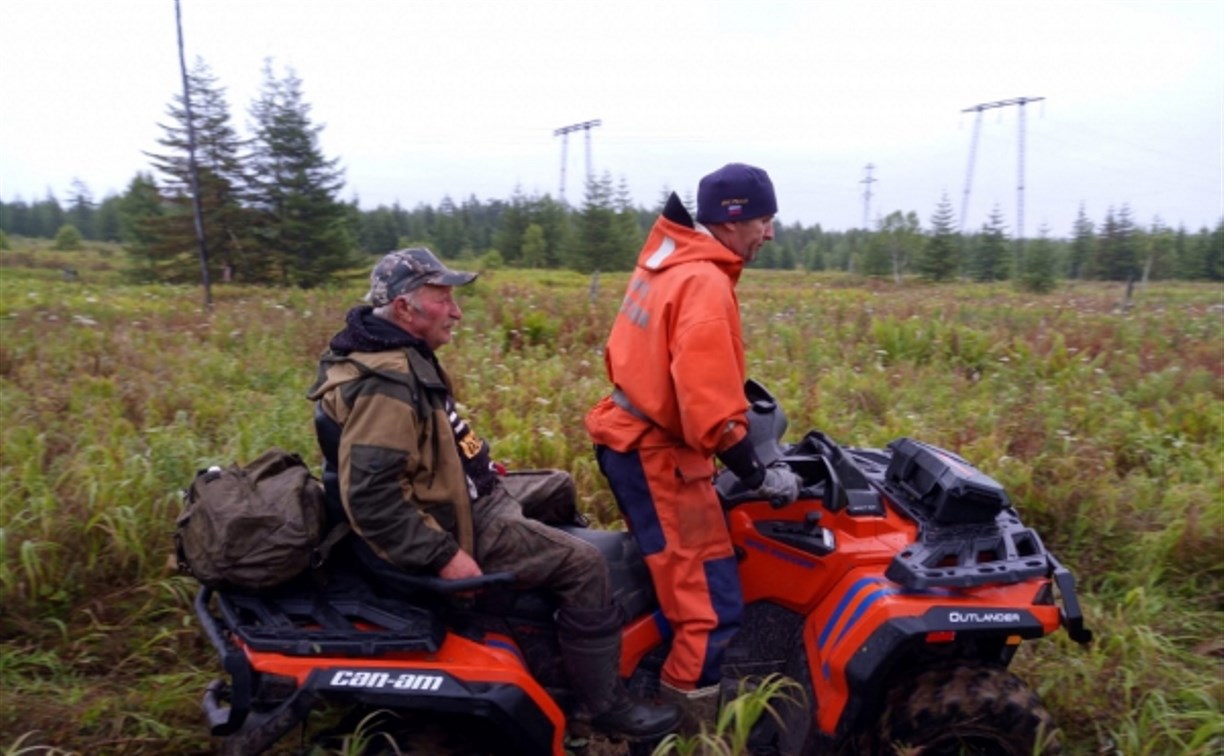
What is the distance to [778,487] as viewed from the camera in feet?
10.5

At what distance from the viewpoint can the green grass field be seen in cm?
378

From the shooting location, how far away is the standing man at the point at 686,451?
125 inches

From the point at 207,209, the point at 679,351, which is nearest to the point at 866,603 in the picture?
the point at 679,351

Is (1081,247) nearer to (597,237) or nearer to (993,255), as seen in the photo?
(993,255)

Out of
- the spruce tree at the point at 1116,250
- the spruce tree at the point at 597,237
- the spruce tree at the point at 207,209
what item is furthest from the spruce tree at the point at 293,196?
the spruce tree at the point at 1116,250

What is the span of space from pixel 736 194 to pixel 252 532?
2075 millimetres

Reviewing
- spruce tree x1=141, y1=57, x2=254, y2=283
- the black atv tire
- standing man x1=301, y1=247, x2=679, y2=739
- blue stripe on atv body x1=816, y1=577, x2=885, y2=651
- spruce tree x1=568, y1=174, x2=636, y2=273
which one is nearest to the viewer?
standing man x1=301, y1=247, x2=679, y2=739

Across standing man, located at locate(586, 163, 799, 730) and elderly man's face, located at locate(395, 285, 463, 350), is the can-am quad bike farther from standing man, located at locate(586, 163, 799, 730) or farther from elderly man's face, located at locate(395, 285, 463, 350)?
elderly man's face, located at locate(395, 285, 463, 350)

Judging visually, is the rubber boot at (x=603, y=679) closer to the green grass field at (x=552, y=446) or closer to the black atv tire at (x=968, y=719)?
the black atv tire at (x=968, y=719)

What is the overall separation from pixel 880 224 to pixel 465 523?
156 feet

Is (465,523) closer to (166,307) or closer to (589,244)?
(166,307)

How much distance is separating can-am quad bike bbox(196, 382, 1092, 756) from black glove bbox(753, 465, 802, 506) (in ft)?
0.27

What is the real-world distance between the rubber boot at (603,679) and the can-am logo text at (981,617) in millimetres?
1077

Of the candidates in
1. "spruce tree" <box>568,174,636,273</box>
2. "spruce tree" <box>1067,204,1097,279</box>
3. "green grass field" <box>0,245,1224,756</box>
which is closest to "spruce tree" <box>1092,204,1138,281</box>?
"spruce tree" <box>1067,204,1097,279</box>
